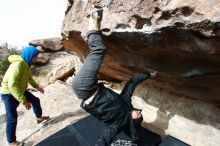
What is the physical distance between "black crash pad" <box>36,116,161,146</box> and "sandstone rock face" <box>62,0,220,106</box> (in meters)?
0.78

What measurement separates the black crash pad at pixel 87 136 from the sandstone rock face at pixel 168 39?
785 mm

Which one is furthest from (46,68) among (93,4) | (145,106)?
(93,4)

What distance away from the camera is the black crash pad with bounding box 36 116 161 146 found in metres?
3.94

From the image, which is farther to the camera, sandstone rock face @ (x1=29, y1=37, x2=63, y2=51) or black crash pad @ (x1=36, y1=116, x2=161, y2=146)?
sandstone rock face @ (x1=29, y1=37, x2=63, y2=51)

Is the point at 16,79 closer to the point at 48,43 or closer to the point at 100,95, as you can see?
the point at 100,95

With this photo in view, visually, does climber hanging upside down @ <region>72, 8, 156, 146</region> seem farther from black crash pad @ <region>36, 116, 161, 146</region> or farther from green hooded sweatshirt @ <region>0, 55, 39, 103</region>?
green hooded sweatshirt @ <region>0, 55, 39, 103</region>

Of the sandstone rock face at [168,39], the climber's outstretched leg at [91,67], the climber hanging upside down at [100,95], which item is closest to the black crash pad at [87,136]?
the climber hanging upside down at [100,95]

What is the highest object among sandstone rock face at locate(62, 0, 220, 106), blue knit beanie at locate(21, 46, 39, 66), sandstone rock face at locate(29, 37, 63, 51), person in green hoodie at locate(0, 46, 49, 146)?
sandstone rock face at locate(62, 0, 220, 106)

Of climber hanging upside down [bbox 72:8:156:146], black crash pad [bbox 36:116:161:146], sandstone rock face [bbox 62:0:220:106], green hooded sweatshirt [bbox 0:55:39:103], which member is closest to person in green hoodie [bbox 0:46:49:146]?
green hooded sweatshirt [bbox 0:55:39:103]

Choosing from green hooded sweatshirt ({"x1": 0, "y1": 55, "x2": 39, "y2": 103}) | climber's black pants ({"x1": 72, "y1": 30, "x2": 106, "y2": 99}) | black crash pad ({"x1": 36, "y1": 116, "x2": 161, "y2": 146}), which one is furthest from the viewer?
green hooded sweatshirt ({"x1": 0, "y1": 55, "x2": 39, "y2": 103})

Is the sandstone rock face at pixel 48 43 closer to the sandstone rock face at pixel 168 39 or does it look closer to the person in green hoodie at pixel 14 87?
the person in green hoodie at pixel 14 87

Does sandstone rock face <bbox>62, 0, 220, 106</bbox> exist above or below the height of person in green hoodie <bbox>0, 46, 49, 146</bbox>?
above

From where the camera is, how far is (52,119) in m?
5.23

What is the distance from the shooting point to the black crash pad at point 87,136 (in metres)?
3.94
